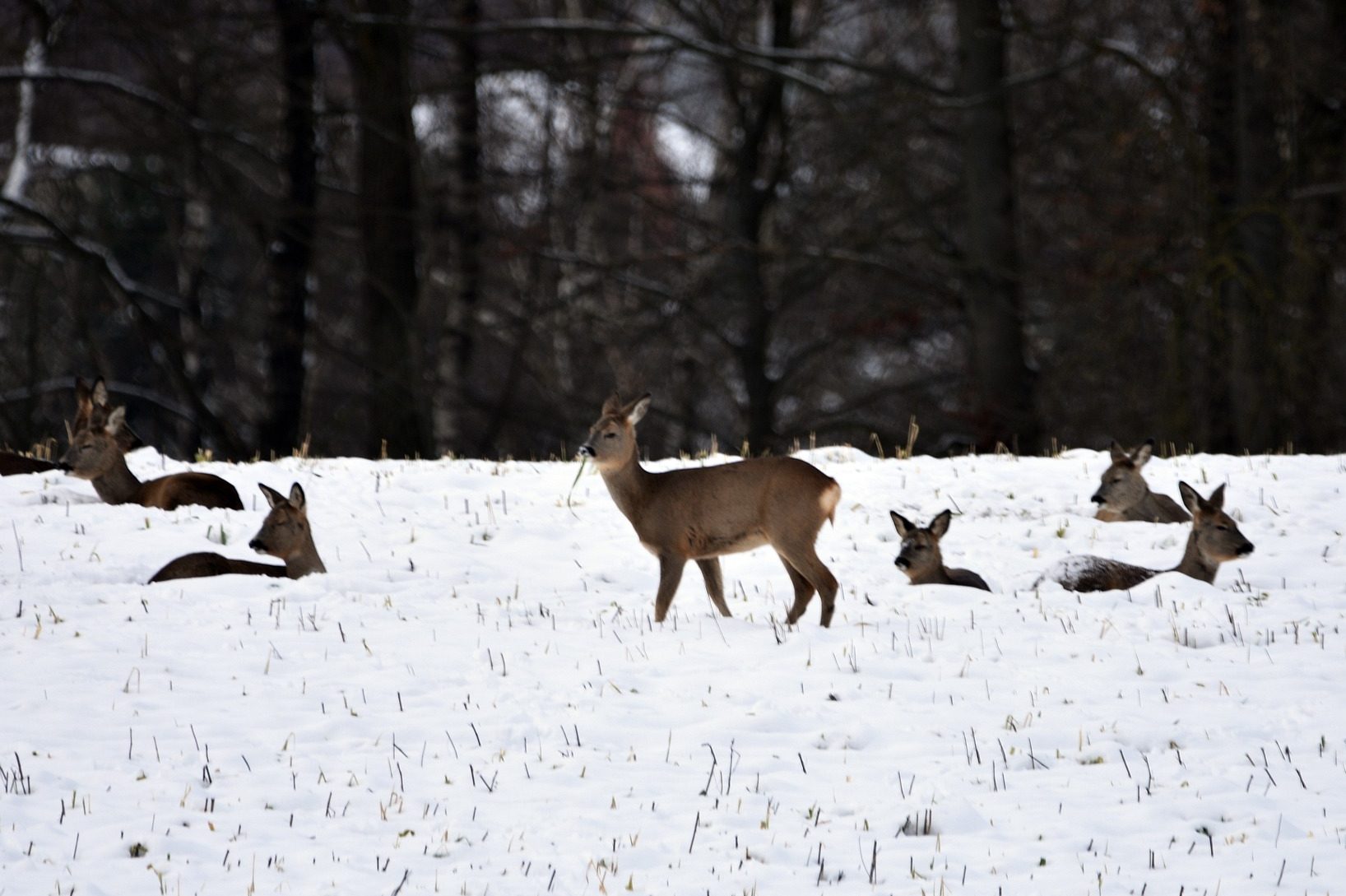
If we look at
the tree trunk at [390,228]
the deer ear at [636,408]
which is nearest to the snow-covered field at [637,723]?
the deer ear at [636,408]

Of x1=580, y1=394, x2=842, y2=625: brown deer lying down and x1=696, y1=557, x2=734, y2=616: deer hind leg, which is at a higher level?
x1=580, y1=394, x2=842, y2=625: brown deer lying down

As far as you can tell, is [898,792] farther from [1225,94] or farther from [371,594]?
[1225,94]

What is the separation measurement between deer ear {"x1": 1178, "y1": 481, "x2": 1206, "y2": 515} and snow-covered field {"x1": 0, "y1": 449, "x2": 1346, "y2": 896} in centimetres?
46

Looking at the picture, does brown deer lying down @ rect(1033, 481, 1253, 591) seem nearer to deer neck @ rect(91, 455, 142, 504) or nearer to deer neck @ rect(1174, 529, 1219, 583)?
deer neck @ rect(1174, 529, 1219, 583)

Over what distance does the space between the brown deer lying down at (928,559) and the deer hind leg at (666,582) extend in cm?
162

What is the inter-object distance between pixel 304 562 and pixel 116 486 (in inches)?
102

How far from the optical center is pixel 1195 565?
1095cm

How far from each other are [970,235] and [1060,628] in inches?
508

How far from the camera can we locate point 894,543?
11828mm

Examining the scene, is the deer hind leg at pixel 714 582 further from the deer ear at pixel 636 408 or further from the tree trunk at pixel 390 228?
the tree trunk at pixel 390 228

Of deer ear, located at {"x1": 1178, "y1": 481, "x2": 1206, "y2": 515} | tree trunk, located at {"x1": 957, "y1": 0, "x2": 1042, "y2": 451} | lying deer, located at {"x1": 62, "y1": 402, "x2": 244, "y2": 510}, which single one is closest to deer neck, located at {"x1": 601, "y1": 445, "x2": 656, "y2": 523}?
lying deer, located at {"x1": 62, "y1": 402, "x2": 244, "y2": 510}

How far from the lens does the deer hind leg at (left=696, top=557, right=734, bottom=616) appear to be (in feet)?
32.2

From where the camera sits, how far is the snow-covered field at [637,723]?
6.03 meters

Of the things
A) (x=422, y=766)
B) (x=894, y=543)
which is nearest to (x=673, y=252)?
(x=894, y=543)
